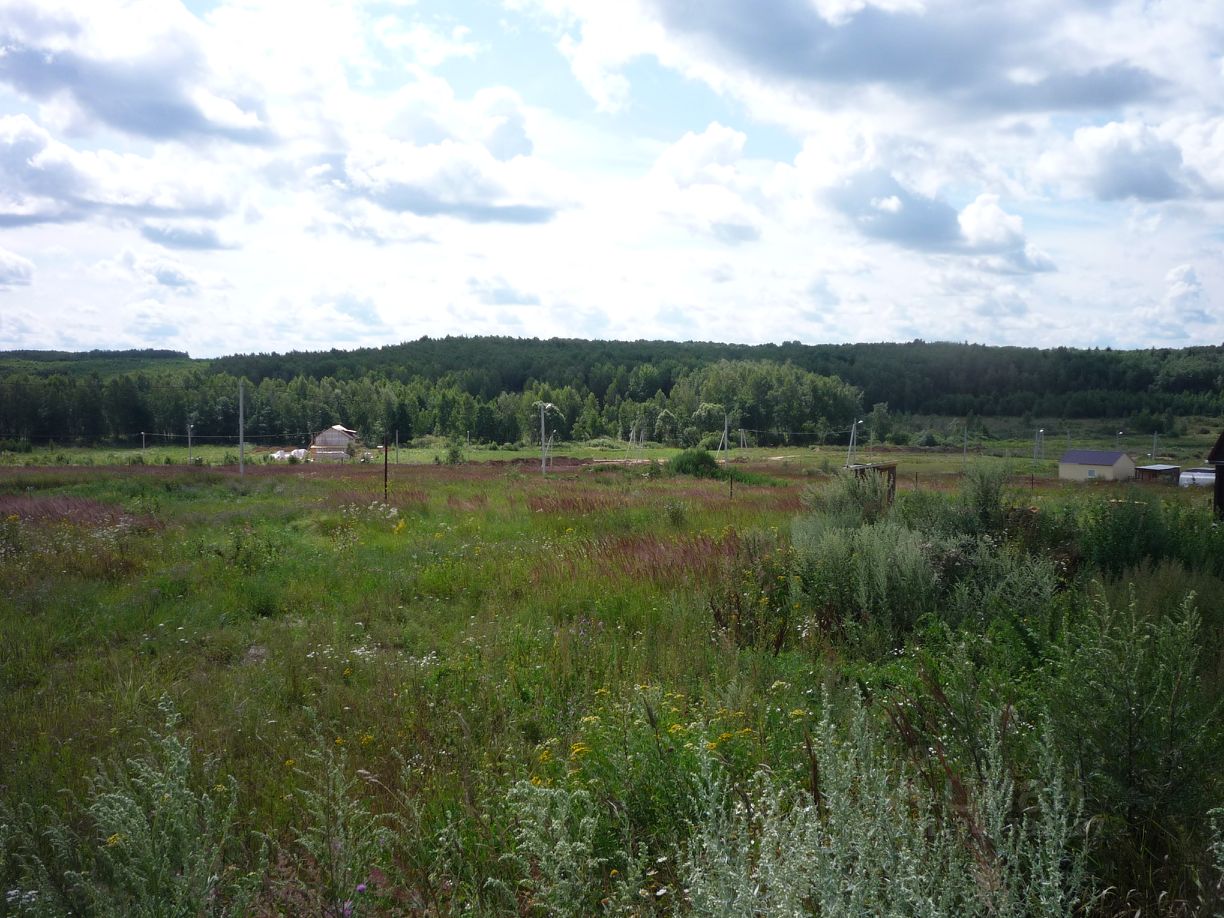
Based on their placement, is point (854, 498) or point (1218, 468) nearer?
point (854, 498)

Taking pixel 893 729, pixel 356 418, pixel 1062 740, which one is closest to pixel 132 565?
pixel 893 729

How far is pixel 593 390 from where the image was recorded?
137 meters

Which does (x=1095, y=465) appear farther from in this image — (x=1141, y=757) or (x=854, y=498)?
(x=1141, y=757)

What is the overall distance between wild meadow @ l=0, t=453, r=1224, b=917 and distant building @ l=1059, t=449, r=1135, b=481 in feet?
137

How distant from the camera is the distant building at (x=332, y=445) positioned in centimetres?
6028

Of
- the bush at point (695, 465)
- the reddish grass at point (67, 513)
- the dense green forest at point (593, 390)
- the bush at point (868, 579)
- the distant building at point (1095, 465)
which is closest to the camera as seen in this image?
the bush at point (868, 579)

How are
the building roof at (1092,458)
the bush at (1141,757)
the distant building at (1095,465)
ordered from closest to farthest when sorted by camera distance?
the bush at (1141,757), the distant building at (1095,465), the building roof at (1092,458)

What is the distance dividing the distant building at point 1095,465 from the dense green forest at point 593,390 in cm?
2980

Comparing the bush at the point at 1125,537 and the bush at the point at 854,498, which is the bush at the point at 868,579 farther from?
the bush at the point at 854,498

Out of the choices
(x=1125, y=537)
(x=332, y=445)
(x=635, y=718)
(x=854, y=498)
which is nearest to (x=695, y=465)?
(x=854, y=498)

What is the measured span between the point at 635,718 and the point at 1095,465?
51702mm

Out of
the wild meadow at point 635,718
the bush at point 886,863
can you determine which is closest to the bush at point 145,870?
the wild meadow at point 635,718

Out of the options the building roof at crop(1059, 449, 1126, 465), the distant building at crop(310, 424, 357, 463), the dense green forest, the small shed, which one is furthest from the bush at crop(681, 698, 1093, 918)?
the dense green forest

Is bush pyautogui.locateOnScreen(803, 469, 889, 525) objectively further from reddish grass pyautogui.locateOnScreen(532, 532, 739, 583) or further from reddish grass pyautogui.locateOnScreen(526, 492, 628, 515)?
reddish grass pyautogui.locateOnScreen(526, 492, 628, 515)
